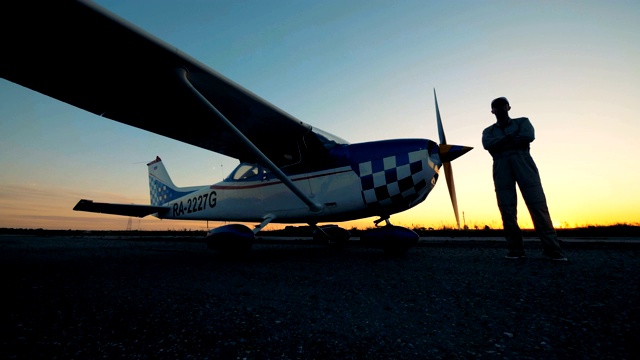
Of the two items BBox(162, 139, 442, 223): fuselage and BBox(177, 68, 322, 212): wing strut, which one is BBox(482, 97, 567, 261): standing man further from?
BBox(177, 68, 322, 212): wing strut

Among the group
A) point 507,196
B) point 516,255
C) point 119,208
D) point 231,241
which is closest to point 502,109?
point 507,196

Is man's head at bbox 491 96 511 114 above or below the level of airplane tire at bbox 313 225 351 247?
above

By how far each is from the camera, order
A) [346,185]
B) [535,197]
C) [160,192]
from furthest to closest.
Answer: [160,192] → [346,185] → [535,197]

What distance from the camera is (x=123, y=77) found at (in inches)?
137

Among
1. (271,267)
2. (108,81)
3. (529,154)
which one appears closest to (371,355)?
(271,267)

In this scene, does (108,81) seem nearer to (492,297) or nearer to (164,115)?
(164,115)

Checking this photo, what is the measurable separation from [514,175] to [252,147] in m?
3.47

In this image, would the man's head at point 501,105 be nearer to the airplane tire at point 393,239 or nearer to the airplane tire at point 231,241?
the airplane tire at point 393,239

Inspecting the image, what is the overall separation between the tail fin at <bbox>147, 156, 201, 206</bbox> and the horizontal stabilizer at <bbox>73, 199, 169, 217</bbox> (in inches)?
28.0

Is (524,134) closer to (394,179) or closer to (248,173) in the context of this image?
(394,179)

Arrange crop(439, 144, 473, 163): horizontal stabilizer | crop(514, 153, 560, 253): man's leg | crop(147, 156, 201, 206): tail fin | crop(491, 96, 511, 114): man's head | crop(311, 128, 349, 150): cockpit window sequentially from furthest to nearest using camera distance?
1. crop(147, 156, 201, 206): tail fin
2. crop(311, 128, 349, 150): cockpit window
3. crop(439, 144, 473, 163): horizontal stabilizer
4. crop(491, 96, 511, 114): man's head
5. crop(514, 153, 560, 253): man's leg

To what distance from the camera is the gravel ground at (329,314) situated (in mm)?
1091

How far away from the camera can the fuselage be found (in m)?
3.84

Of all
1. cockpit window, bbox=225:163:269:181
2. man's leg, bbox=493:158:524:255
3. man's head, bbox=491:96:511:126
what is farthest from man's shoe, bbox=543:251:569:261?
cockpit window, bbox=225:163:269:181
